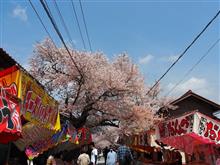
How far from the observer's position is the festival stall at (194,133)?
1023 centimetres

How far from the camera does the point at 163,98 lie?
3722 cm

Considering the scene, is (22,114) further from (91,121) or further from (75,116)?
(91,121)

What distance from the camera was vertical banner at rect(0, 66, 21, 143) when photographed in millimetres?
5964

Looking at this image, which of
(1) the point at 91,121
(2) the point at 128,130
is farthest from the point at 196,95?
(1) the point at 91,121

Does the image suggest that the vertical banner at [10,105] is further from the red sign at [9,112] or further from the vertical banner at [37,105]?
the vertical banner at [37,105]

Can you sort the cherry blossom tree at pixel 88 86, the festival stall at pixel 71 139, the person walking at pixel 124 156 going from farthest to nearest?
the cherry blossom tree at pixel 88 86, the person walking at pixel 124 156, the festival stall at pixel 71 139

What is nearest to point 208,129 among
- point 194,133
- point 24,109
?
point 194,133

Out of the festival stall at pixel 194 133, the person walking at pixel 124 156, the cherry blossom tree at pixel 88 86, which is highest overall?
the cherry blossom tree at pixel 88 86

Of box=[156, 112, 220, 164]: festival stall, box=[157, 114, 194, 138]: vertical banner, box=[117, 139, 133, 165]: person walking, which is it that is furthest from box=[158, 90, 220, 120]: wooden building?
box=[156, 112, 220, 164]: festival stall

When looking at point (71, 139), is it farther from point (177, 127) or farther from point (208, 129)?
point (208, 129)

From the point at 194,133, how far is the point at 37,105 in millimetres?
5238

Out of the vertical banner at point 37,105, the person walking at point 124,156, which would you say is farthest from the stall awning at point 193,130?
the vertical banner at point 37,105

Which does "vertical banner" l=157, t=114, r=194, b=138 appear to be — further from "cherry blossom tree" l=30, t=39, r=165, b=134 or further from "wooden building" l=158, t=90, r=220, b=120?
"wooden building" l=158, t=90, r=220, b=120

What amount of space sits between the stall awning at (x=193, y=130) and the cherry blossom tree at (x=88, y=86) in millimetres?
11658
